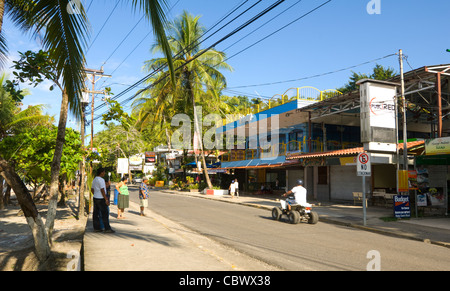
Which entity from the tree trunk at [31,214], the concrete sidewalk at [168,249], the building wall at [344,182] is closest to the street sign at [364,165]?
the concrete sidewalk at [168,249]

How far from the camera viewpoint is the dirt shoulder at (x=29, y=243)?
23.7 ft

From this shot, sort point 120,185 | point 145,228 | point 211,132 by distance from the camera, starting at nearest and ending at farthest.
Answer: point 145,228 → point 120,185 → point 211,132

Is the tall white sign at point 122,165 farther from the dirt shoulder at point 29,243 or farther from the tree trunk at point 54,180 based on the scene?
the tree trunk at point 54,180

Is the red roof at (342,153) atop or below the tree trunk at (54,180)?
atop

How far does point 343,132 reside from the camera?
90.3 ft

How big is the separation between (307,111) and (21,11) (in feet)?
68.5

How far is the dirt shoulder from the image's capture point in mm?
7219

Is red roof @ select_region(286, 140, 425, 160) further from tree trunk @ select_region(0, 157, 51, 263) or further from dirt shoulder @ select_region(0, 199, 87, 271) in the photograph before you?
tree trunk @ select_region(0, 157, 51, 263)

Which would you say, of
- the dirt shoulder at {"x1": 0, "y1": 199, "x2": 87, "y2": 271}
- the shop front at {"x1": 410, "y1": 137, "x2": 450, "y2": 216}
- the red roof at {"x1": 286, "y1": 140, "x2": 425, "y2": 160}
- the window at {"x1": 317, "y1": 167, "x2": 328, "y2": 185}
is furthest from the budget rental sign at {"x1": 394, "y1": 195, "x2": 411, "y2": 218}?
the dirt shoulder at {"x1": 0, "y1": 199, "x2": 87, "y2": 271}

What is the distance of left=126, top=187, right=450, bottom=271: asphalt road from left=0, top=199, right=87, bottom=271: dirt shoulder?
12.1 feet

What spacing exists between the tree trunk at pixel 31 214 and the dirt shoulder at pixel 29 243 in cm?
27
